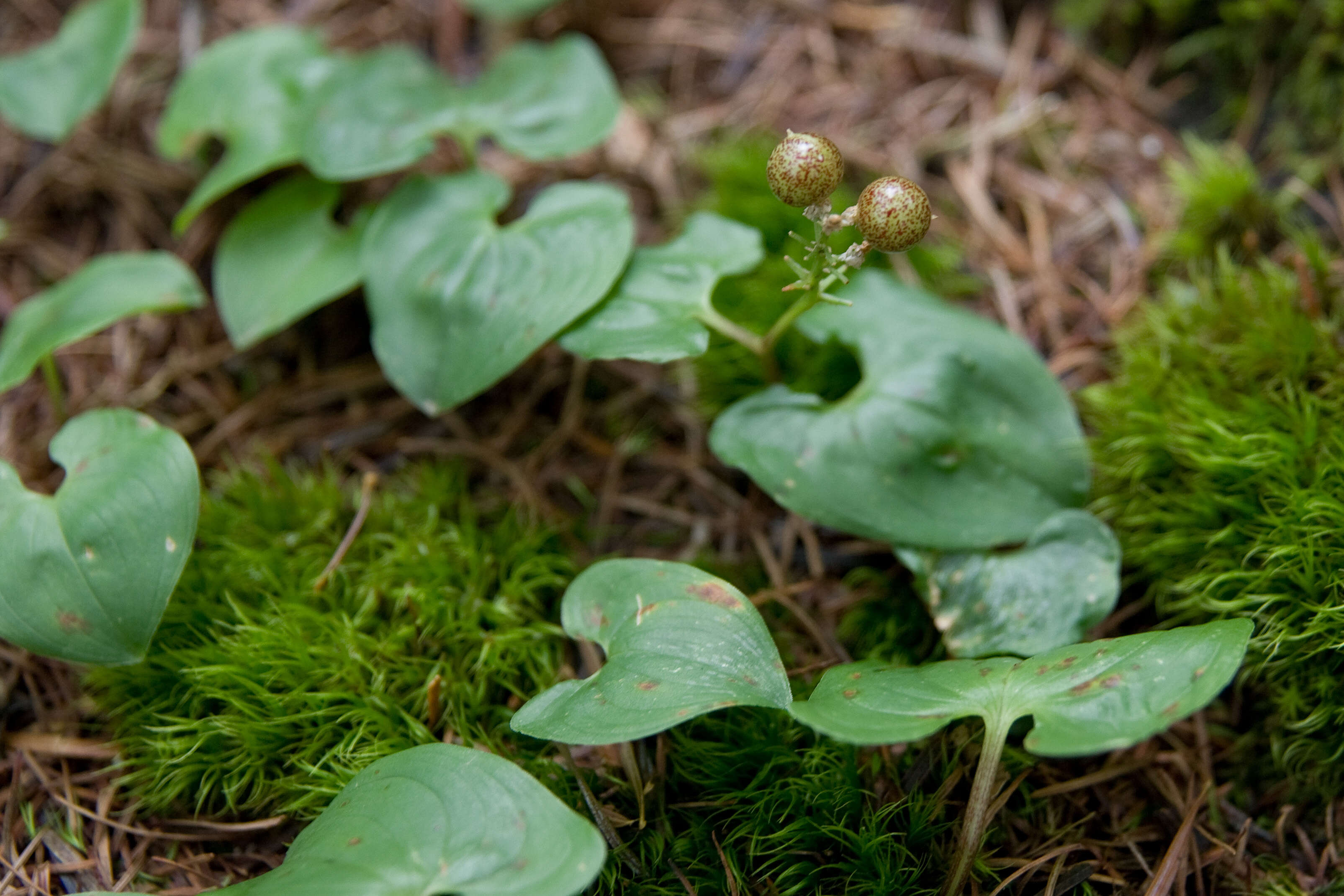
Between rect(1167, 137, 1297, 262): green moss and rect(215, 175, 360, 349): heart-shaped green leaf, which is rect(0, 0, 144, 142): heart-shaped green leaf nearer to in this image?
rect(215, 175, 360, 349): heart-shaped green leaf

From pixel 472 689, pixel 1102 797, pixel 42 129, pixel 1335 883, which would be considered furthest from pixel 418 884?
pixel 42 129

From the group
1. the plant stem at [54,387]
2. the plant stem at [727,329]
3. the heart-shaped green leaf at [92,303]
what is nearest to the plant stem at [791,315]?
the plant stem at [727,329]

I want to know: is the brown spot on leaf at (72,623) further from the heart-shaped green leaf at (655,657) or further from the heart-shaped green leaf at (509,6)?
the heart-shaped green leaf at (509,6)

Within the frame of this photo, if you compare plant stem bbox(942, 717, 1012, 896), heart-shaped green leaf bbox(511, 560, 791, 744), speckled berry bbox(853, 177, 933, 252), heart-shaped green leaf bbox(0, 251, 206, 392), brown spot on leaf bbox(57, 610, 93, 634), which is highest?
speckled berry bbox(853, 177, 933, 252)

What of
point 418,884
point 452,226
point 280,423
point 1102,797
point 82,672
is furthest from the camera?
point 280,423

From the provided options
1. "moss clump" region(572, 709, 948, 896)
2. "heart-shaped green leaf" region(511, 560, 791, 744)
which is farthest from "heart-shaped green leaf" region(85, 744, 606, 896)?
"moss clump" region(572, 709, 948, 896)

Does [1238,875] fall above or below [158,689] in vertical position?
below

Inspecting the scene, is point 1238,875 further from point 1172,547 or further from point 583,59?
point 583,59
